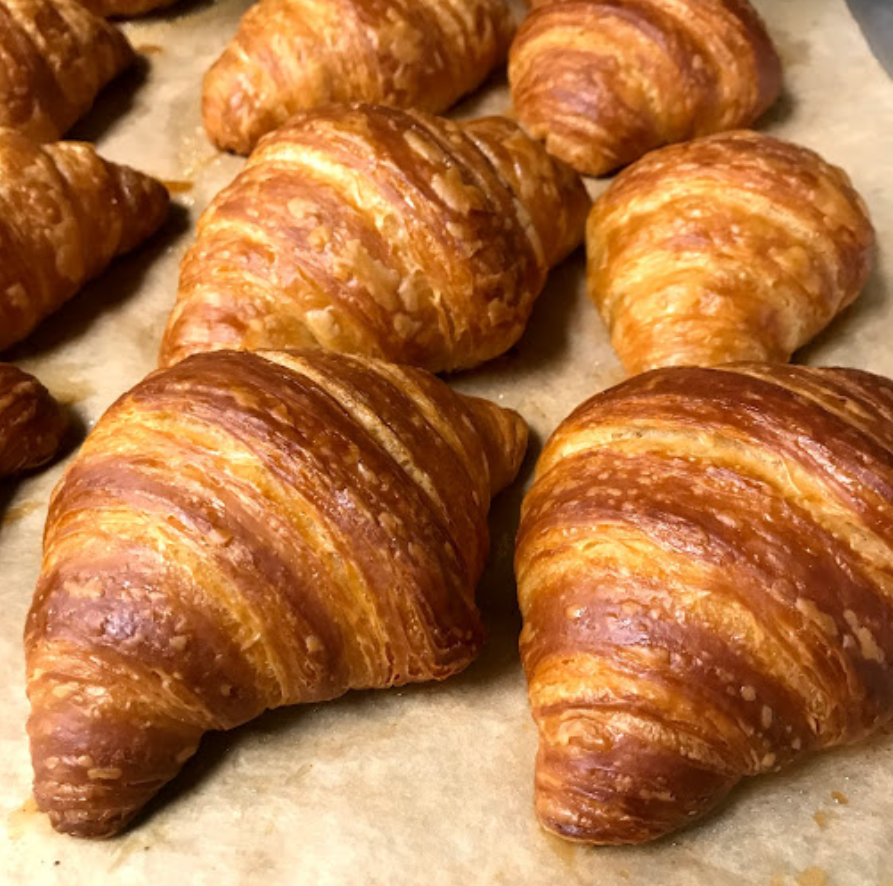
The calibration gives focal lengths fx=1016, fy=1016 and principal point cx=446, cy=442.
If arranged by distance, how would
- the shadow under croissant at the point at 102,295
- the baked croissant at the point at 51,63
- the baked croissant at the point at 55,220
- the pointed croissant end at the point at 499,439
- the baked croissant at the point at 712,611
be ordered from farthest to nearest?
the baked croissant at the point at 51,63
the shadow under croissant at the point at 102,295
the baked croissant at the point at 55,220
the pointed croissant end at the point at 499,439
the baked croissant at the point at 712,611

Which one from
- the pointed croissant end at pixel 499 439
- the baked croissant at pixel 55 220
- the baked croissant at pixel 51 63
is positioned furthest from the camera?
the baked croissant at pixel 51 63

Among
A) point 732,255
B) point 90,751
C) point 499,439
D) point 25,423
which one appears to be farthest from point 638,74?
point 90,751

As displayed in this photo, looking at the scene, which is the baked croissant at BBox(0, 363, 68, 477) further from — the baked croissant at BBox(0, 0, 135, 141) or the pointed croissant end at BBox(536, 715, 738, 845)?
the pointed croissant end at BBox(536, 715, 738, 845)

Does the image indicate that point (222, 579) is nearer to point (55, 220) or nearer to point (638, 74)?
point (55, 220)

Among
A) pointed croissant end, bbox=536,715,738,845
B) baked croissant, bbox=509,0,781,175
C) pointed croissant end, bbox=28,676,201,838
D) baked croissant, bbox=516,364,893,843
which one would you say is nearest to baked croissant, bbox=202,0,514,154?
baked croissant, bbox=509,0,781,175

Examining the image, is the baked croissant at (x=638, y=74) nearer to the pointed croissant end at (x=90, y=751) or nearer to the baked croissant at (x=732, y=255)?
the baked croissant at (x=732, y=255)

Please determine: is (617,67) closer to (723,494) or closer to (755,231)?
(755,231)

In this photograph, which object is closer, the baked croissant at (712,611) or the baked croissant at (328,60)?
the baked croissant at (712,611)

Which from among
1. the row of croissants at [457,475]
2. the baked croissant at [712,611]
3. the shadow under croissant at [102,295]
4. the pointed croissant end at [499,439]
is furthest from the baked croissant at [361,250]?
the baked croissant at [712,611]
